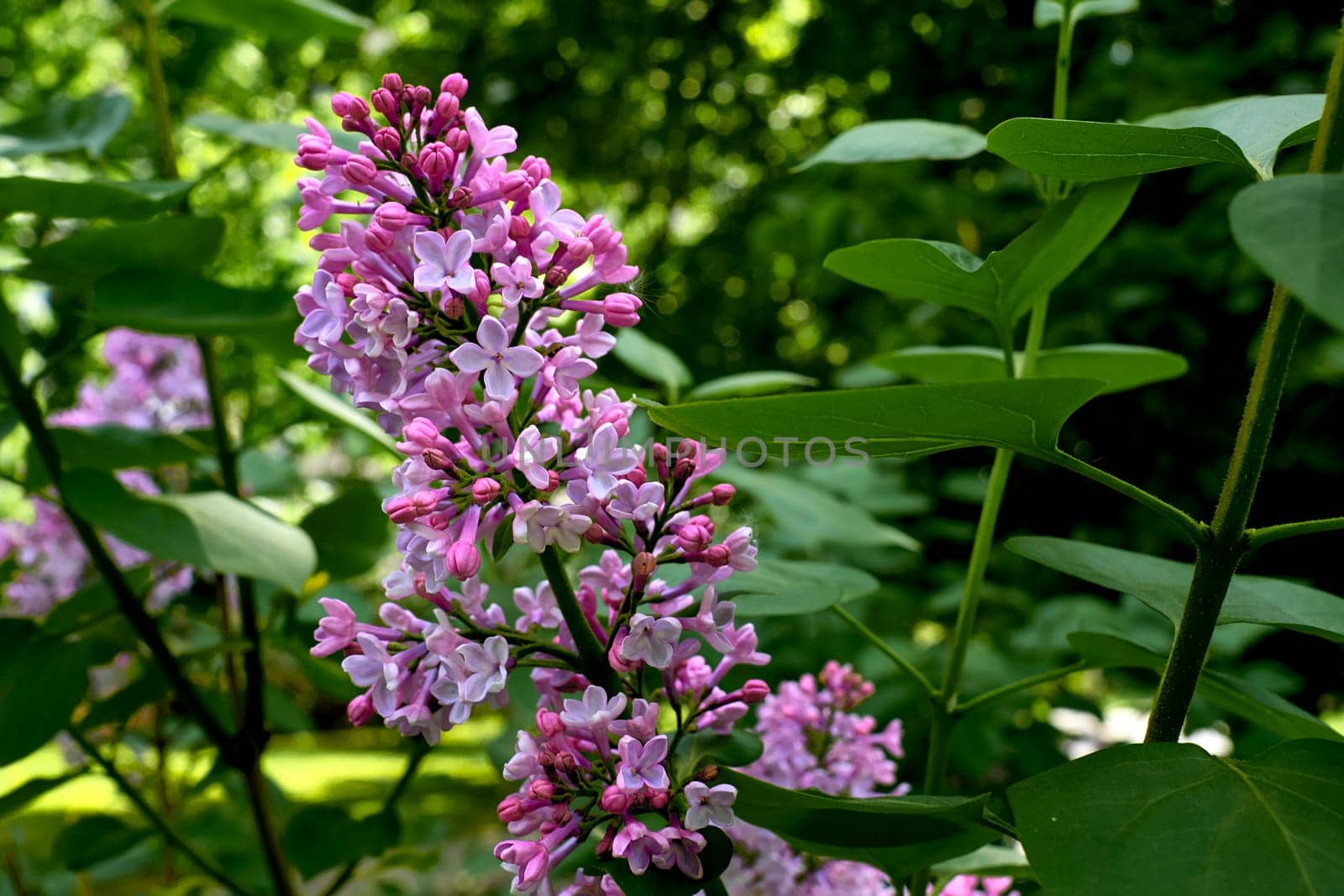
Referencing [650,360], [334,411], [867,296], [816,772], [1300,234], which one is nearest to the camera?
[1300,234]

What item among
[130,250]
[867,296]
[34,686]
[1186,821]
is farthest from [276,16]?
[867,296]

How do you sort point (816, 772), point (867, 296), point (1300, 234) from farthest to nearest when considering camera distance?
point (867, 296), point (816, 772), point (1300, 234)

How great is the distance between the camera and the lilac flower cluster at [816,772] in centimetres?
88

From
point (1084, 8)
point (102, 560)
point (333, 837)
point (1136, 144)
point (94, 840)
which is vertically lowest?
point (94, 840)

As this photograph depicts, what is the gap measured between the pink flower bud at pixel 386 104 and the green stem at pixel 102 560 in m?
0.55

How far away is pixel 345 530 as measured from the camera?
4.12 feet

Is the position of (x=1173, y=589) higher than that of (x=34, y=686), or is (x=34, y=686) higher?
(x=1173, y=589)

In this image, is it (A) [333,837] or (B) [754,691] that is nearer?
(B) [754,691]

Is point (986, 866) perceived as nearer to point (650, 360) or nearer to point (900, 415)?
point (900, 415)

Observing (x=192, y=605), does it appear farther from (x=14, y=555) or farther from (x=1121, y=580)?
(x=1121, y=580)

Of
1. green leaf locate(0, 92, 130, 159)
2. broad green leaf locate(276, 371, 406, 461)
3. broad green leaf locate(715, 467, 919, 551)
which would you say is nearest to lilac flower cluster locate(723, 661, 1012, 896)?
broad green leaf locate(715, 467, 919, 551)

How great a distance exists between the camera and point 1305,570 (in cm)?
285

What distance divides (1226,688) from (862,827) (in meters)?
0.26

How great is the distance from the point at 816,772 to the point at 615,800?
1.19 ft
